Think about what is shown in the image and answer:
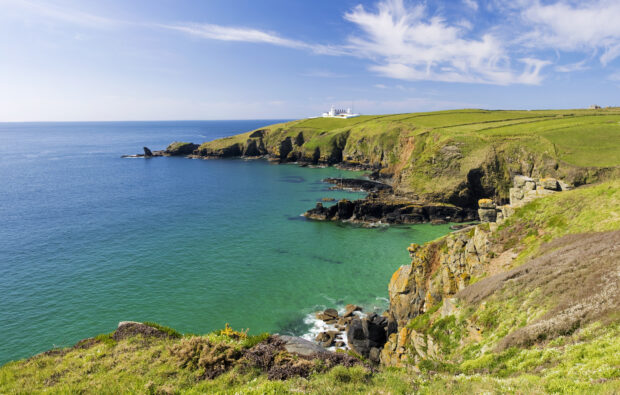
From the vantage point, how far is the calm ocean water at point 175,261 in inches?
1361

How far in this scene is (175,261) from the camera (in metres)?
48.1

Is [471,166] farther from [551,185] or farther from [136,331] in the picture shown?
[136,331]

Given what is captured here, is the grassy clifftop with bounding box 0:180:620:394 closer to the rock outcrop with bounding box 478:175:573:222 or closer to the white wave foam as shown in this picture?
the rock outcrop with bounding box 478:175:573:222

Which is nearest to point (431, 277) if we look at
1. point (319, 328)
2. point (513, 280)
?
point (513, 280)

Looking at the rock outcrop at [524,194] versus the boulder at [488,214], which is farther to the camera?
the boulder at [488,214]

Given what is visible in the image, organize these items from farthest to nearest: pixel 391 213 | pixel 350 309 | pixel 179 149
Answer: pixel 179 149
pixel 391 213
pixel 350 309

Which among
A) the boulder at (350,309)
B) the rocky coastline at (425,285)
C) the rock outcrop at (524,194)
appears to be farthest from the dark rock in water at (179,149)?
the rock outcrop at (524,194)

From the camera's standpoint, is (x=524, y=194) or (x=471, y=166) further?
(x=471, y=166)

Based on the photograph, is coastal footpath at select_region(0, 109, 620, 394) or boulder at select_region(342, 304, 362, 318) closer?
coastal footpath at select_region(0, 109, 620, 394)

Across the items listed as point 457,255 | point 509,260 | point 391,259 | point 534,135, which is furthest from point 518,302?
point 534,135

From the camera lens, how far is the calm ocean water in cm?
3456

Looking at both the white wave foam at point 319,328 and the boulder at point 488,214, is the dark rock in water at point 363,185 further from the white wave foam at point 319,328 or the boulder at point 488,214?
the white wave foam at point 319,328

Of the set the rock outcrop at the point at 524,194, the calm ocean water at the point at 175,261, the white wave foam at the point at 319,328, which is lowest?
the white wave foam at the point at 319,328

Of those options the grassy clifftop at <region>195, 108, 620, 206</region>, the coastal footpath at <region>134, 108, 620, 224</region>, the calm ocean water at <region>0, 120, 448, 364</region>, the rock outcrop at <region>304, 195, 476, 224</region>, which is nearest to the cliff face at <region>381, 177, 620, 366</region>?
the calm ocean water at <region>0, 120, 448, 364</region>
